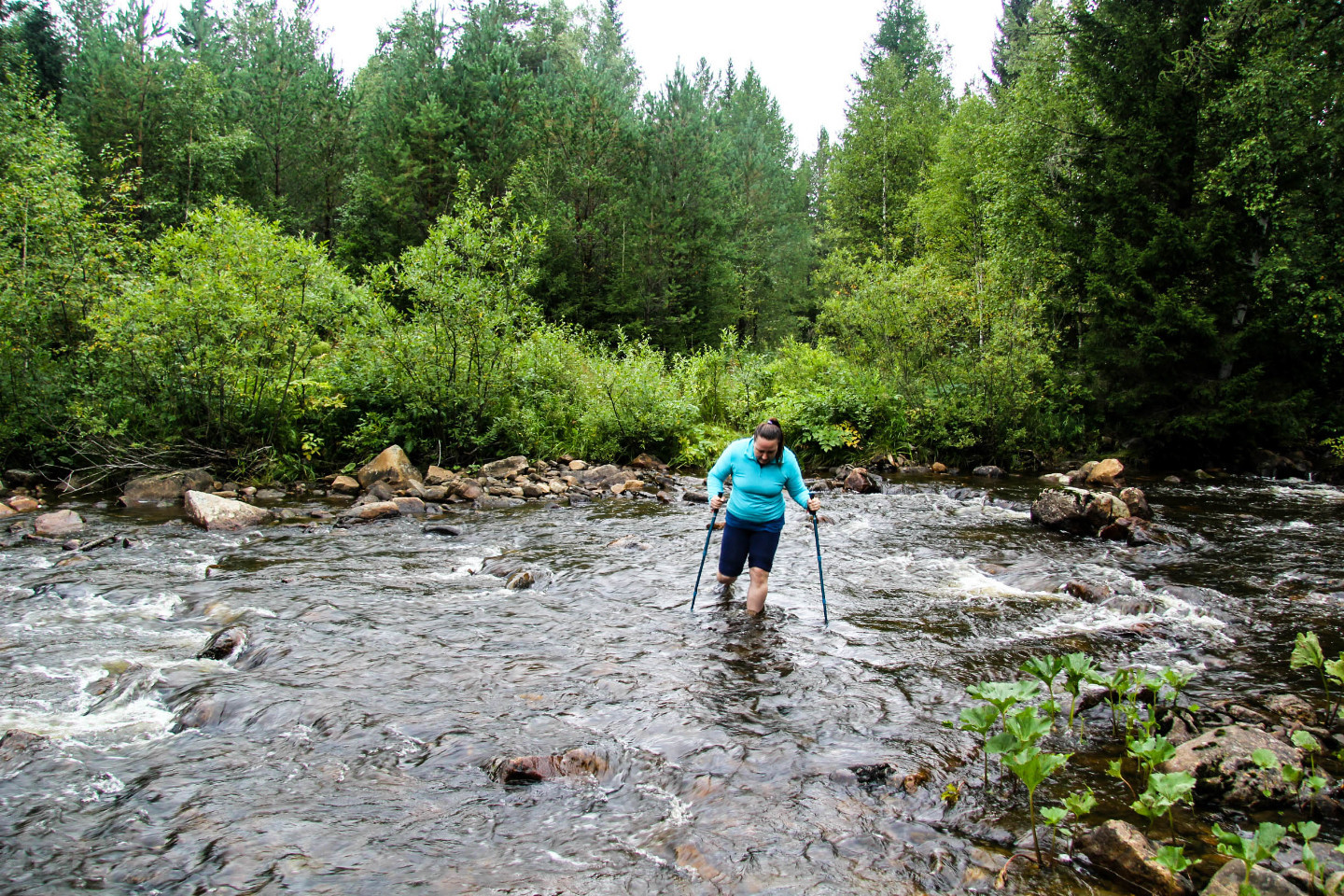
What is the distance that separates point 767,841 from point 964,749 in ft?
6.26

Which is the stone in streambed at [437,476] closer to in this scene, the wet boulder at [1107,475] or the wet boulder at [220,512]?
the wet boulder at [220,512]

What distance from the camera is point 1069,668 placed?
5.08m

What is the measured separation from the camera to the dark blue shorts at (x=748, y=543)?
831 centimetres

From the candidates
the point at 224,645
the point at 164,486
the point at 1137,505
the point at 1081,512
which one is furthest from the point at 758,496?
the point at 164,486

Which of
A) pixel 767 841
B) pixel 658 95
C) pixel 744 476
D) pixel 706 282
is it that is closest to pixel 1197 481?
pixel 744 476

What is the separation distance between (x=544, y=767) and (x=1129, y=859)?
350cm

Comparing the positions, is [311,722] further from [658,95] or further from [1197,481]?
[658,95]

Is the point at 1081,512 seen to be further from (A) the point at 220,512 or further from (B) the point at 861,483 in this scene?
(A) the point at 220,512

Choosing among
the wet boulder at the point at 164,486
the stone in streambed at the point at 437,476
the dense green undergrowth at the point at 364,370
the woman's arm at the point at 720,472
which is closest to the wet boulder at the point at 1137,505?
the dense green undergrowth at the point at 364,370

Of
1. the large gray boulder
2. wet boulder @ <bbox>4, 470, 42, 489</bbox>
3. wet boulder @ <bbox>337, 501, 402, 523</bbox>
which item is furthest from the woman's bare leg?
wet boulder @ <bbox>4, 470, 42, 489</bbox>

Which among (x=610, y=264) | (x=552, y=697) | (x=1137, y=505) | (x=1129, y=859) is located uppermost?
(x=610, y=264)

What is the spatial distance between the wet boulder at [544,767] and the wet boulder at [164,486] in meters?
11.7

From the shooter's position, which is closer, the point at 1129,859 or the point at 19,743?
the point at 1129,859

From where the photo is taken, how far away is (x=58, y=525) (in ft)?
37.4
